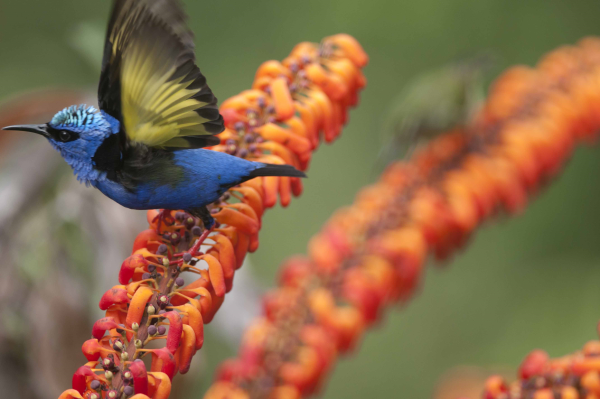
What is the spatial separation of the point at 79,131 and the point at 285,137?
22cm

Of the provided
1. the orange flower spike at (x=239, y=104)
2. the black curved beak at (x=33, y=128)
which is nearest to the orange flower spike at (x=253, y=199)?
the orange flower spike at (x=239, y=104)

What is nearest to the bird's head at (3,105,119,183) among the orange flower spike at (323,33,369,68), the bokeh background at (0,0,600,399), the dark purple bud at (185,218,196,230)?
the dark purple bud at (185,218,196,230)

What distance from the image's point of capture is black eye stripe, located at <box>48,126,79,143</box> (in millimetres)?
582

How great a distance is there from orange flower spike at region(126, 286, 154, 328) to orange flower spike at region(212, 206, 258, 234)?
0.12 m

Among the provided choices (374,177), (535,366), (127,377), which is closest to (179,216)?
(127,377)

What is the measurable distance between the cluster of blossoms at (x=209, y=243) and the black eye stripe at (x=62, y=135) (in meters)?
0.12

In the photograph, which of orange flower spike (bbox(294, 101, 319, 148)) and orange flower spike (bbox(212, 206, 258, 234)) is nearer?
orange flower spike (bbox(212, 206, 258, 234))

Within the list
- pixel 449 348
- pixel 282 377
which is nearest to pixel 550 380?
pixel 282 377

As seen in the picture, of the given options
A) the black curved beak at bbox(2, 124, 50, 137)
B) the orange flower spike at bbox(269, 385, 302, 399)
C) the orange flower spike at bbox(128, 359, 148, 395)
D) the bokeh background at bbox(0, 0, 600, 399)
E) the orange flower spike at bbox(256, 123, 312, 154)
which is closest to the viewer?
the orange flower spike at bbox(128, 359, 148, 395)

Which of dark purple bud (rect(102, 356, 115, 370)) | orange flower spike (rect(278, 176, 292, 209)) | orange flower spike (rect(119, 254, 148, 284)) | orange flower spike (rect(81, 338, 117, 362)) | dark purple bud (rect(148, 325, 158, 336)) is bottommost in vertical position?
dark purple bud (rect(102, 356, 115, 370))

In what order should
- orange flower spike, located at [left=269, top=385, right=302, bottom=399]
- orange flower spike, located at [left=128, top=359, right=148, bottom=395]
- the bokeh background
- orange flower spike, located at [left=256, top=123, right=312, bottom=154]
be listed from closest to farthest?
1. orange flower spike, located at [left=128, top=359, right=148, bottom=395]
2. orange flower spike, located at [left=256, top=123, right=312, bottom=154]
3. orange flower spike, located at [left=269, top=385, right=302, bottom=399]
4. the bokeh background

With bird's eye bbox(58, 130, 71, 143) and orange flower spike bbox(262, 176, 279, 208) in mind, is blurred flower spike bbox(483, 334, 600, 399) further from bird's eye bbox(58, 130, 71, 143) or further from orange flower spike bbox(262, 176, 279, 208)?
bird's eye bbox(58, 130, 71, 143)

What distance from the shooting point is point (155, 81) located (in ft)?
1.87

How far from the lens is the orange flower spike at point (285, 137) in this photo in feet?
2.18
